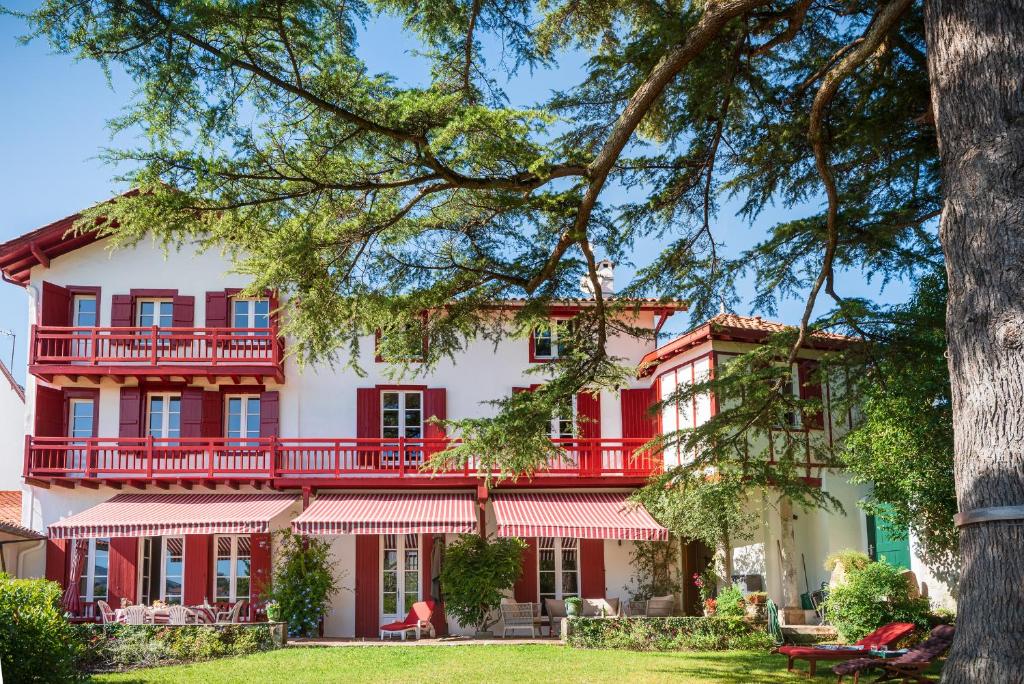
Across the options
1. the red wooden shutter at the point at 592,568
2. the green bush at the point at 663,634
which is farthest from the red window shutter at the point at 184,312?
the green bush at the point at 663,634

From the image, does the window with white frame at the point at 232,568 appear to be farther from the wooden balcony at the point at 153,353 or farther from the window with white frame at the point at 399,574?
the wooden balcony at the point at 153,353

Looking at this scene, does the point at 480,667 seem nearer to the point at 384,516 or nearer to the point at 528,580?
the point at 384,516

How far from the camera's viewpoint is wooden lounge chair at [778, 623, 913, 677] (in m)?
13.2

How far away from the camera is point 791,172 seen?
448 inches

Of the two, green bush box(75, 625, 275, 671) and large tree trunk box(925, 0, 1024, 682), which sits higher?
large tree trunk box(925, 0, 1024, 682)

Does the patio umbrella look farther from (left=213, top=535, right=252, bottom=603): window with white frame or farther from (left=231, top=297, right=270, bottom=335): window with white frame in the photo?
(left=231, top=297, right=270, bottom=335): window with white frame

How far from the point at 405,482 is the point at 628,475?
4.83 m

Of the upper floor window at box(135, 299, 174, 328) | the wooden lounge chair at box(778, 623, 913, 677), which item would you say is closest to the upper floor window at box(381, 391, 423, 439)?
the upper floor window at box(135, 299, 174, 328)

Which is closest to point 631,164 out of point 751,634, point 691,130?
point 691,130

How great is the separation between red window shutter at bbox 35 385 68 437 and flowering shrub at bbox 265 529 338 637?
5.65 metres

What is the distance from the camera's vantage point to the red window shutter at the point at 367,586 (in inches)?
857

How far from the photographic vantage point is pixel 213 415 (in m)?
23.3

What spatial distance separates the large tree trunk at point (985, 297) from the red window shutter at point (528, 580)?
15878 millimetres

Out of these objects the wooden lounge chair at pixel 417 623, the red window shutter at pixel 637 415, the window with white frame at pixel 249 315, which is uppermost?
the window with white frame at pixel 249 315
